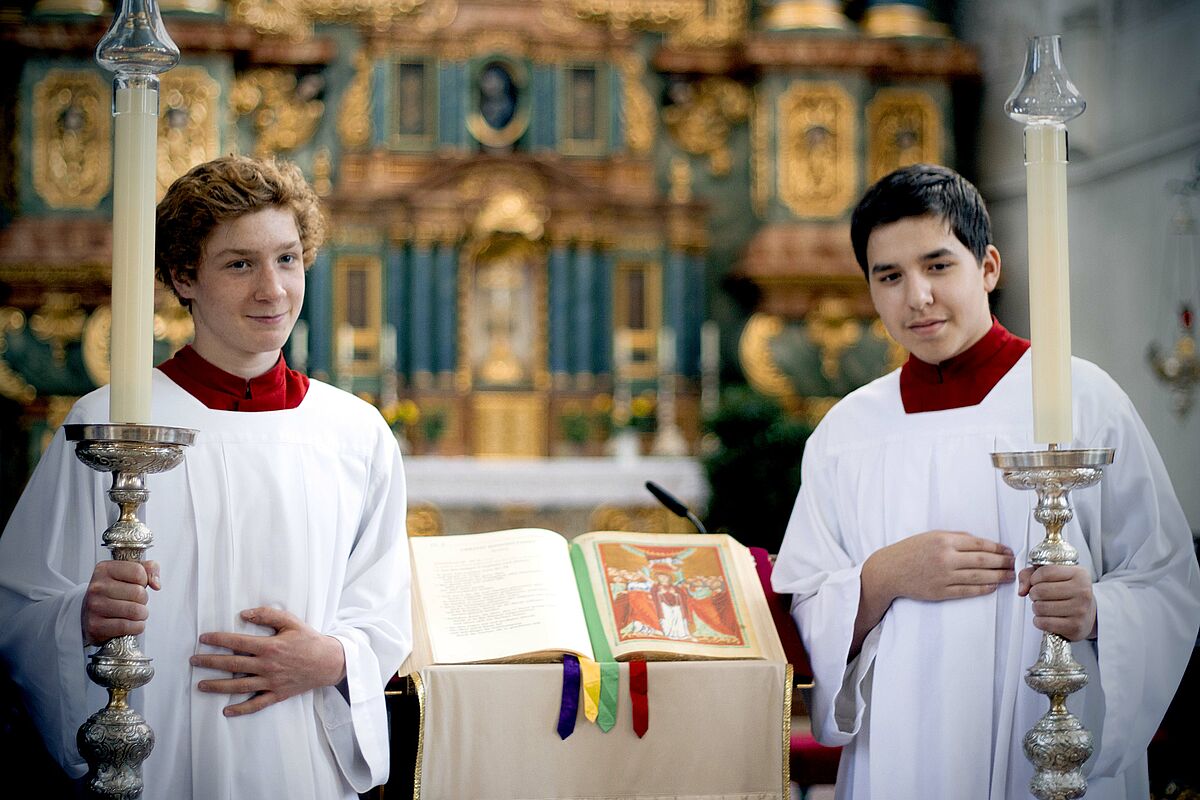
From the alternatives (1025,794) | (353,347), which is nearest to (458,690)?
(1025,794)

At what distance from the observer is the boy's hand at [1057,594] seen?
2014 mm

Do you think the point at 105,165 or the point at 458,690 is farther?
the point at 105,165

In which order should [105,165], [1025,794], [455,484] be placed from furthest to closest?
[105,165]
[455,484]
[1025,794]

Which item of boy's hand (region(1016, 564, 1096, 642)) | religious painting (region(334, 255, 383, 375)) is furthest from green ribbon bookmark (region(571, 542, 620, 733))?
religious painting (region(334, 255, 383, 375))

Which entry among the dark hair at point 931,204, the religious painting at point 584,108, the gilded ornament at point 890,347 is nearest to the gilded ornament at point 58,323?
the religious painting at point 584,108

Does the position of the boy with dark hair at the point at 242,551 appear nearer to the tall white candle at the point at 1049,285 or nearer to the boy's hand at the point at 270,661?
the boy's hand at the point at 270,661

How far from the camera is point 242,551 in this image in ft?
7.64

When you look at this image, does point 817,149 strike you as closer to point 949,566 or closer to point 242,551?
point 949,566

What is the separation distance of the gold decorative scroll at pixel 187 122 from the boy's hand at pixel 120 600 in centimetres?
775

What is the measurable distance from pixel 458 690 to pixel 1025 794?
3.37 ft

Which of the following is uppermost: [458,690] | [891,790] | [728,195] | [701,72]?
[701,72]

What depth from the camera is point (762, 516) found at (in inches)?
310

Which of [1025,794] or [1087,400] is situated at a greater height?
[1087,400]

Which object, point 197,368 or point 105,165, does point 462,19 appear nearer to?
point 105,165
